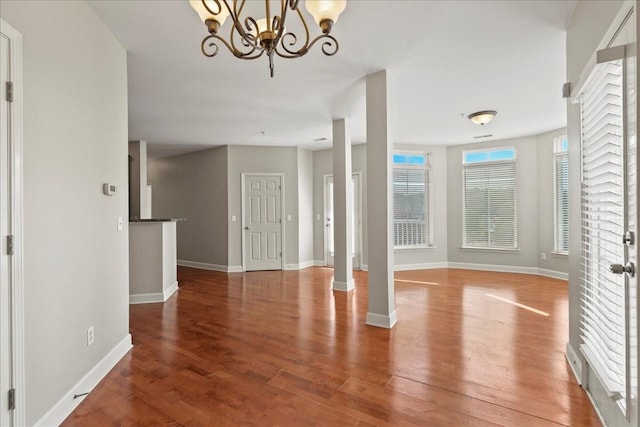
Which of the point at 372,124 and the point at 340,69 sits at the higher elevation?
the point at 340,69

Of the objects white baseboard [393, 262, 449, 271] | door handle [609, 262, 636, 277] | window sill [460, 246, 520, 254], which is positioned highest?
door handle [609, 262, 636, 277]

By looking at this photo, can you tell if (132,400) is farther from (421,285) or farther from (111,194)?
(421,285)

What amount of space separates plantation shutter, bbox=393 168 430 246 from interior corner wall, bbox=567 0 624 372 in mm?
4247

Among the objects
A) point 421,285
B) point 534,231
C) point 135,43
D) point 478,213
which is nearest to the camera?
point 135,43

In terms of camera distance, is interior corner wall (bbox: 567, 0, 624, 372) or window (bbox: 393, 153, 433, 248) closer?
interior corner wall (bbox: 567, 0, 624, 372)

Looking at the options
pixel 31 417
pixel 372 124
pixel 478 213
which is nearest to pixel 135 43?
pixel 372 124

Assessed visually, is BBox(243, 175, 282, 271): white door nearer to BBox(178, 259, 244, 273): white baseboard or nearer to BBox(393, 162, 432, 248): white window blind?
BBox(178, 259, 244, 273): white baseboard

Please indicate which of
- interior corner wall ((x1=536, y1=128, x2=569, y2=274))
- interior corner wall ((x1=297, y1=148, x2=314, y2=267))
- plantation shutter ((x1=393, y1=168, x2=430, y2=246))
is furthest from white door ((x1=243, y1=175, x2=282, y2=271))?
interior corner wall ((x1=536, y1=128, x2=569, y2=274))

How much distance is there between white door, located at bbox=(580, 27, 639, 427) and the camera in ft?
4.62

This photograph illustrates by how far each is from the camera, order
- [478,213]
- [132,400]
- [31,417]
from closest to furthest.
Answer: [31,417], [132,400], [478,213]

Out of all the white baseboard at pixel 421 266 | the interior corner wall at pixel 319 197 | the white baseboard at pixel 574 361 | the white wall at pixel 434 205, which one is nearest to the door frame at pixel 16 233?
the white baseboard at pixel 574 361

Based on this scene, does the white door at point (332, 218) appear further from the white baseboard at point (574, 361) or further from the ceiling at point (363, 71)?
the white baseboard at point (574, 361)

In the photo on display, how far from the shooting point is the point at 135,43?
2.66 m

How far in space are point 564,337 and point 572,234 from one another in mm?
1196
